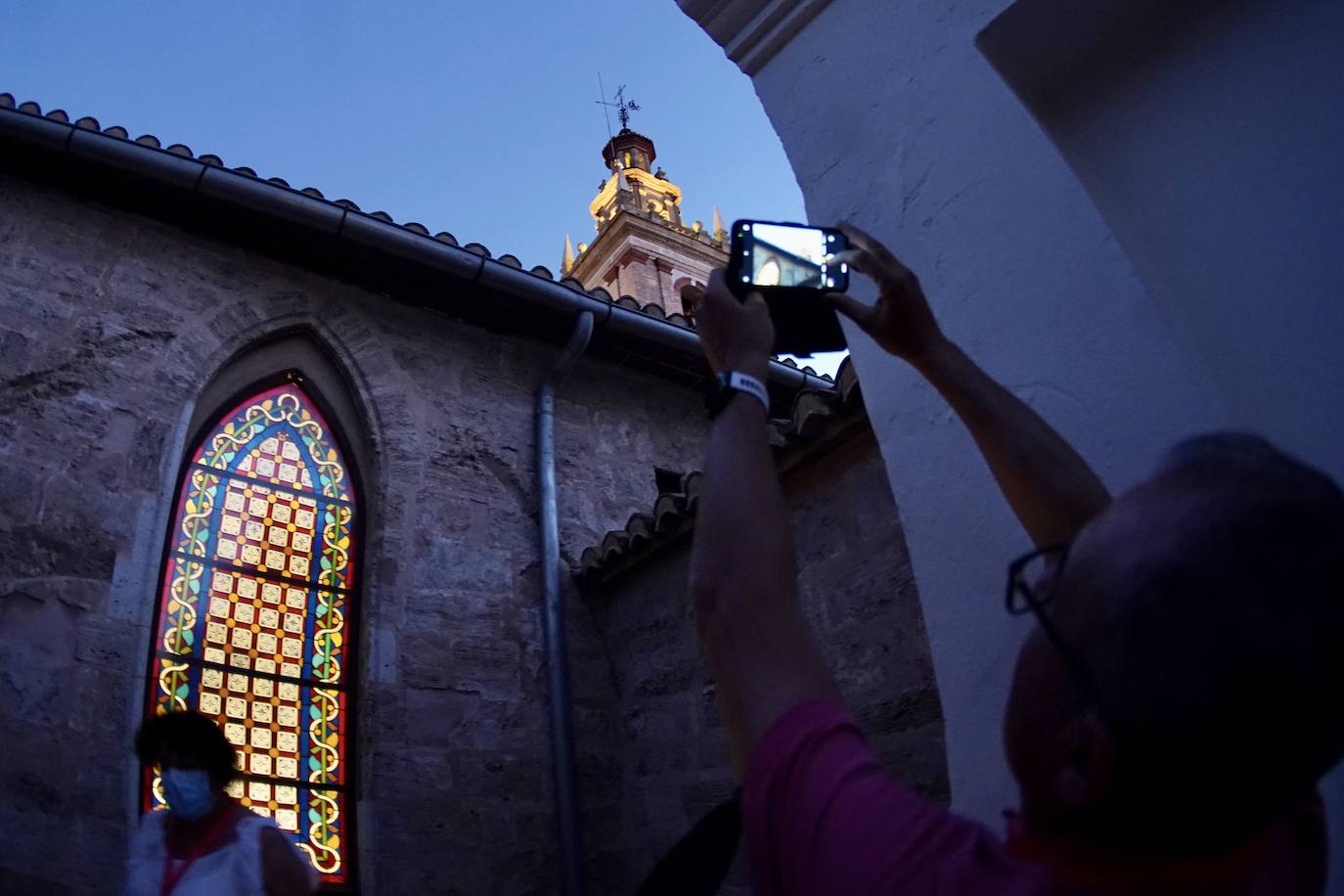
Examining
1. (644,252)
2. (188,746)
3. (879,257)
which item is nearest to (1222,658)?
(879,257)

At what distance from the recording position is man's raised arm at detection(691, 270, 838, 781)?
0.84 meters

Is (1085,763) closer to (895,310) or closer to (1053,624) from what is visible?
(1053,624)

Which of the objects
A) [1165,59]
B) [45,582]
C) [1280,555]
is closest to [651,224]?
[45,582]

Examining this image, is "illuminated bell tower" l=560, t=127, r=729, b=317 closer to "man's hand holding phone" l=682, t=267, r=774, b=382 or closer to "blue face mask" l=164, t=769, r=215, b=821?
"blue face mask" l=164, t=769, r=215, b=821

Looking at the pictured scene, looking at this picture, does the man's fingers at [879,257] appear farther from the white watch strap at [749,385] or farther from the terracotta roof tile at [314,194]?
the terracotta roof tile at [314,194]

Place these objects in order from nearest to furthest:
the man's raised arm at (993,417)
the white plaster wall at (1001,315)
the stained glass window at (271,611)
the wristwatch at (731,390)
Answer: the wristwatch at (731,390) → the man's raised arm at (993,417) → the white plaster wall at (1001,315) → the stained glass window at (271,611)

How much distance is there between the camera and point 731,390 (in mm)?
1027

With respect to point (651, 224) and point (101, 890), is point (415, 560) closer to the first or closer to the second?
point (101, 890)

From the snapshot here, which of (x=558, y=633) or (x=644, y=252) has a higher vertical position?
(x=644, y=252)

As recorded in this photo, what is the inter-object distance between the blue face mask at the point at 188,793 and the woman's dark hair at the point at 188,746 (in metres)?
0.03

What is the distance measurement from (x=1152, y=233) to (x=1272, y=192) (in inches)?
7.5

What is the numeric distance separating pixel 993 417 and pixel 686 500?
13.1ft

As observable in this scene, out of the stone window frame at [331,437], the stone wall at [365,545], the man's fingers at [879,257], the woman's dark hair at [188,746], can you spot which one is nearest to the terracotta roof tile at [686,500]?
the stone wall at [365,545]

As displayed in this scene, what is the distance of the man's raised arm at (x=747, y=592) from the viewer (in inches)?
33.1
